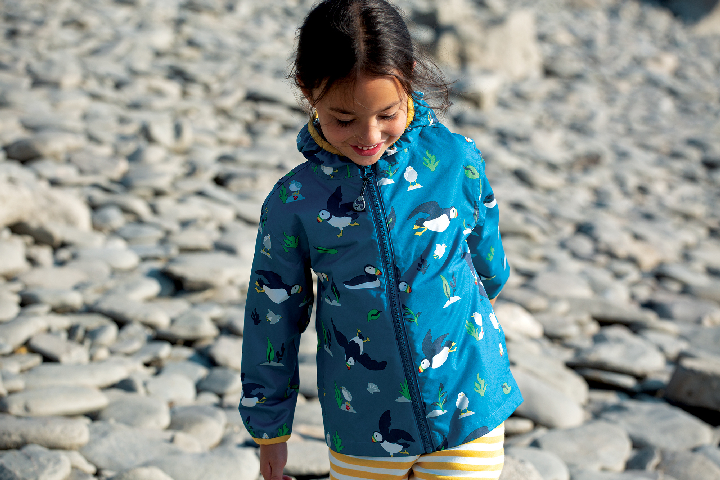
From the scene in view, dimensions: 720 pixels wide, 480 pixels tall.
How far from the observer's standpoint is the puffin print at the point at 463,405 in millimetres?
1567

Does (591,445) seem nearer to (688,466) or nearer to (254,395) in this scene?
(688,466)

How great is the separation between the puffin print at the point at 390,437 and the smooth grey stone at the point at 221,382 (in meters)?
1.44

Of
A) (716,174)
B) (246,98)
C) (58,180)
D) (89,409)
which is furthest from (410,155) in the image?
(716,174)

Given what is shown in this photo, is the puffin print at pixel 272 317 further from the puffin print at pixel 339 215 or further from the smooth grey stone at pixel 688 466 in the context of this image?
the smooth grey stone at pixel 688 466

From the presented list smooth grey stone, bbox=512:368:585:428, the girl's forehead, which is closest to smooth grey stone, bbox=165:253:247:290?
smooth grey stone, bbox=512:368:585:428

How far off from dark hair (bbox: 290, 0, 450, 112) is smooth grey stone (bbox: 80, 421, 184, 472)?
4.59ft

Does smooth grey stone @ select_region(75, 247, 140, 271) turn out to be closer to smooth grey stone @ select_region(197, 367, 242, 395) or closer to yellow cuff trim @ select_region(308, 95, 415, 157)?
smooth grey stone @ select_region(197, 367, 242, 395)

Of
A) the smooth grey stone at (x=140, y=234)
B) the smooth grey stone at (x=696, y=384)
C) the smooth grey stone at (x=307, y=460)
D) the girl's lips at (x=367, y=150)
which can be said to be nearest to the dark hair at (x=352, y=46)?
the girl's lips at (x=367, y=150)

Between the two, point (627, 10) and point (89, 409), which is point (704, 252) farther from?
point (627, 10)

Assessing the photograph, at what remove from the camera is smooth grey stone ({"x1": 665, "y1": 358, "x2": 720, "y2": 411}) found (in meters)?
3.16

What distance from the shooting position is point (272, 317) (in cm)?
165

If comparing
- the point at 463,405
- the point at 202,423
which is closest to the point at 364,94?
the point at 463,405

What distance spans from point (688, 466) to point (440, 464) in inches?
61.8

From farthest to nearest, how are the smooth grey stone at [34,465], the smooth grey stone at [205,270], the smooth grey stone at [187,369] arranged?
1. the smooth grey stone at [205,270]
2. the smooth grey stone at [187,369]
3. the smooth grey stone at [34,465]
